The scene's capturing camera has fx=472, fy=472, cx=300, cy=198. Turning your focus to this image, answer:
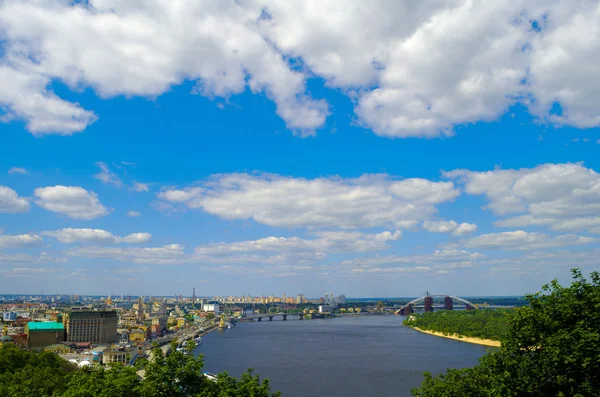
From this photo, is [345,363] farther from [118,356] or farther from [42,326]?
[42,326]

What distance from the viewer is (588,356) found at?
1150 cm

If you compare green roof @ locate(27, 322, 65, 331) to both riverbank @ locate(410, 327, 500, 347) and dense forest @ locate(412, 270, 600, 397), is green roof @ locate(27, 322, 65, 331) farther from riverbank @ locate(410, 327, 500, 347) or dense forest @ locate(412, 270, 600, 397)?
dense forest @ locate(412, 270, 600, 397)

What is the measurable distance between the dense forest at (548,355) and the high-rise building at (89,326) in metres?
69.8

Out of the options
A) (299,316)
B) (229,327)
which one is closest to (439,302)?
(299,316)

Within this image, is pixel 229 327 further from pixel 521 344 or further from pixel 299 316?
pixel 521 344

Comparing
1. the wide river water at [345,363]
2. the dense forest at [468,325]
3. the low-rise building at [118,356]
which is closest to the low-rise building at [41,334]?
the low-rise building at [118,356]

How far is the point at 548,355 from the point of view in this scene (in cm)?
1198

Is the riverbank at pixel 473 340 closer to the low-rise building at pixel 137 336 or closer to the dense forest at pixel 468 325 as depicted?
the dense forest at pixel 468 325

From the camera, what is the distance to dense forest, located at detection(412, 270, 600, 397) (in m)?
11.6

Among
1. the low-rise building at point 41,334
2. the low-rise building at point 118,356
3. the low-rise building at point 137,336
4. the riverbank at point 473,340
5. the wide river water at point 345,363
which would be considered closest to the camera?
the wide river water at point 345,363

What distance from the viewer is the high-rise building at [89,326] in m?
71.5

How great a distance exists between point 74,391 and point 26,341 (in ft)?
185

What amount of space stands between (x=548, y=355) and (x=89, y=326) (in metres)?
73.8

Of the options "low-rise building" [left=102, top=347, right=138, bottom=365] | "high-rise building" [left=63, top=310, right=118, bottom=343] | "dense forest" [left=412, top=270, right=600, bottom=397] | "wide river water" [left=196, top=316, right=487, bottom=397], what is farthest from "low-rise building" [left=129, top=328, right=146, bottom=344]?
"dense forest" [left=412, top=270, right=600, bottom=397]
